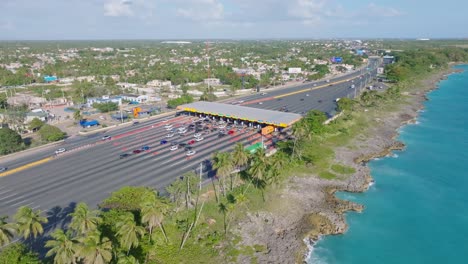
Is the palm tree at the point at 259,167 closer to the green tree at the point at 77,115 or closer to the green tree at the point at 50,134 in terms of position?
the green tree at the point at 50,134

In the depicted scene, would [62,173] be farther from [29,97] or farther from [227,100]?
[29,97]

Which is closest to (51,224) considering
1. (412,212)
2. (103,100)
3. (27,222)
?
(27,222)

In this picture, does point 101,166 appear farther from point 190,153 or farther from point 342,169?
point 342,169

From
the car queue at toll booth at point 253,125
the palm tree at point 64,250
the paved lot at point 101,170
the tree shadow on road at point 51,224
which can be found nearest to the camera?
the palm tree at point 64,250

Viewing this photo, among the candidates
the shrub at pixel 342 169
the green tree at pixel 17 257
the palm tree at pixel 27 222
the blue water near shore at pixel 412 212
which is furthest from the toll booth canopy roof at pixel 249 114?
the green tree at pixel 17 257

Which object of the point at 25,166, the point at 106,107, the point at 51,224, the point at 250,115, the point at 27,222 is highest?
the point at 250,115

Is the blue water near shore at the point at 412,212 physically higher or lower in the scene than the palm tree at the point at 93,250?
lower

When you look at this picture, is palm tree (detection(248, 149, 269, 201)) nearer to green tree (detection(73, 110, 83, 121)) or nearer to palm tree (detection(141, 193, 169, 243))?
palm tree (detection(141, 193, 169, 243))
